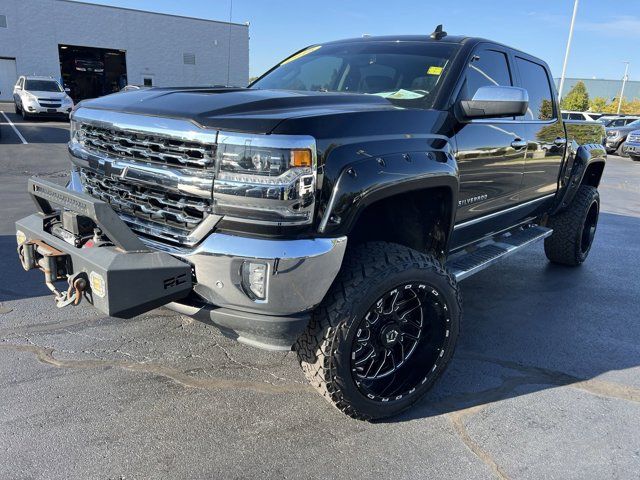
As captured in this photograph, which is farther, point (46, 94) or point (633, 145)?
point (46, 94)

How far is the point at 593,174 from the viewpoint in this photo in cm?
575

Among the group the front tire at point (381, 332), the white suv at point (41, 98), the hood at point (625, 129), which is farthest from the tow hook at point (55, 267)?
the hood at point (625, 129)

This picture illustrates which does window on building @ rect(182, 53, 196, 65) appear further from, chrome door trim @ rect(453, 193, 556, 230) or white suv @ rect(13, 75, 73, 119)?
chrome door trim @ rect(453, 193, 556, 230)

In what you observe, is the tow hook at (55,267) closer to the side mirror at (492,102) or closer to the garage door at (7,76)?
the side mirror at (492,102)

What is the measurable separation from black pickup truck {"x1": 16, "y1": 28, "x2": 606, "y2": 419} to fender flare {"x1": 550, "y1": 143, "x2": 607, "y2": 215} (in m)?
1.73

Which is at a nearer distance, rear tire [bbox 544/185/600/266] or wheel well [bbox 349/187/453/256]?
wheel well [bbox 349/187/453/256]

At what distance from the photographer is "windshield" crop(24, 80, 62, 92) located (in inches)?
785

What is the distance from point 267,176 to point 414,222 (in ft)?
3.97

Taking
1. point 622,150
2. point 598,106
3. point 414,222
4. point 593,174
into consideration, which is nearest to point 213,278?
point 414,222

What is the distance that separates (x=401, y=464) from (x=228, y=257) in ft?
4.13

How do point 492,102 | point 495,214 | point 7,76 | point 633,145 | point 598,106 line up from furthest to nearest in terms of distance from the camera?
point 598,106 → point 7,76 → point 633,145 → point 495,214 → point 492,102

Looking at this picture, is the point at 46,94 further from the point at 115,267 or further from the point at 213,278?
the point at 213,278

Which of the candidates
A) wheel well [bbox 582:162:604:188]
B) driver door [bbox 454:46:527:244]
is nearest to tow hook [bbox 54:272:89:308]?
driver door [bbox 454:46:527:244]

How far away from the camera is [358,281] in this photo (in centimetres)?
240
